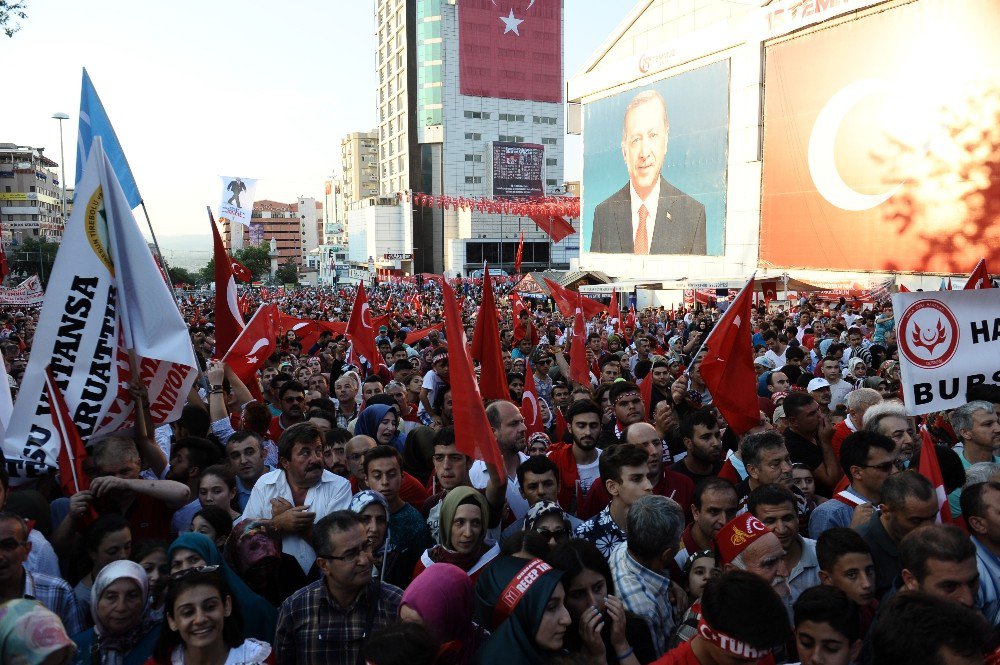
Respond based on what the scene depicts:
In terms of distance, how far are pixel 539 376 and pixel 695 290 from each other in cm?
2161

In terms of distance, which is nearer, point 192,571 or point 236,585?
point 192,571

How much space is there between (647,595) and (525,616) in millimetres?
765

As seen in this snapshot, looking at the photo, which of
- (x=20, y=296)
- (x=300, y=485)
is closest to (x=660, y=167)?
(x=20, y=296)

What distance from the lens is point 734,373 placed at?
6090 millimetres

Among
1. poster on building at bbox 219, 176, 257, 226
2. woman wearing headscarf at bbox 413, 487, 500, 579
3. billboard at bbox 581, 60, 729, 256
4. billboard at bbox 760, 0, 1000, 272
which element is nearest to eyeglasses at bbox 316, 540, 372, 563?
woman wearing headscarf at bbox 413, 487, 500, 579

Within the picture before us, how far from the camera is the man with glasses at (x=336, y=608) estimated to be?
305 cm

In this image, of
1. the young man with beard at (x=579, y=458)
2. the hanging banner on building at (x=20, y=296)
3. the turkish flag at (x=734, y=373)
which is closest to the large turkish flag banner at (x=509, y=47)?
the hanging banner on building at (x=20, y=296)

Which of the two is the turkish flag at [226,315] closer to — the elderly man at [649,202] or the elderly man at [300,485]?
the elderly man at [300,485]

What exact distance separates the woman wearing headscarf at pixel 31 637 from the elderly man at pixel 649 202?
1503 inches

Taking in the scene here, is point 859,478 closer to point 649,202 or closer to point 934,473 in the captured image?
point 934,473

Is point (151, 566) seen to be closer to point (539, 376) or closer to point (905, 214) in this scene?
point (539, 376)

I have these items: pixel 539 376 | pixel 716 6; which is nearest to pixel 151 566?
pixel 539 376

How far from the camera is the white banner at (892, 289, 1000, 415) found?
4.82 m

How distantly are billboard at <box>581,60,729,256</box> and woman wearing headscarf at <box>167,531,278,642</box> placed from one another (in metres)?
36.3
